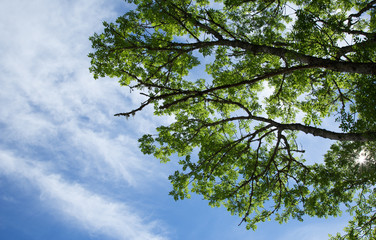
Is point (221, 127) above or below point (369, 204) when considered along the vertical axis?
above

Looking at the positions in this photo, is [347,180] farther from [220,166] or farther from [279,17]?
[279,17]

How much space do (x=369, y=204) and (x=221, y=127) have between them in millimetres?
6000

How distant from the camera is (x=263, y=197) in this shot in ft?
30.1

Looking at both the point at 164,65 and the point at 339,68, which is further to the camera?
the point at 164,65

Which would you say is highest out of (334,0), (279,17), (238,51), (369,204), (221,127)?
(334,0)

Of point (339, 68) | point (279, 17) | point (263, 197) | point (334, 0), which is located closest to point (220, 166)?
point (263, 197)

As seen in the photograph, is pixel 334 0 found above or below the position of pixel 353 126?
above

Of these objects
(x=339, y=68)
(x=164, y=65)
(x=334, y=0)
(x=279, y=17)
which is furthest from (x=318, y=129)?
(x=334, y=0)

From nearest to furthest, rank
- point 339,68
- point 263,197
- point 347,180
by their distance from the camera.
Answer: point 339,68 → point 347,180 → point 263,197

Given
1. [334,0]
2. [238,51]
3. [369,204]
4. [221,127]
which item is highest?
[334,0]

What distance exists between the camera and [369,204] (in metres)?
8.01

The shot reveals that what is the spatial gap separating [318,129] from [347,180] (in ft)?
7.71

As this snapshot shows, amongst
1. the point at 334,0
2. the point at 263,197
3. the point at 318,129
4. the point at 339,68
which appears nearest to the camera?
the point at 339,68

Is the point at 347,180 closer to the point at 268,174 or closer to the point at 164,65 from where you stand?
the point at 268,174
